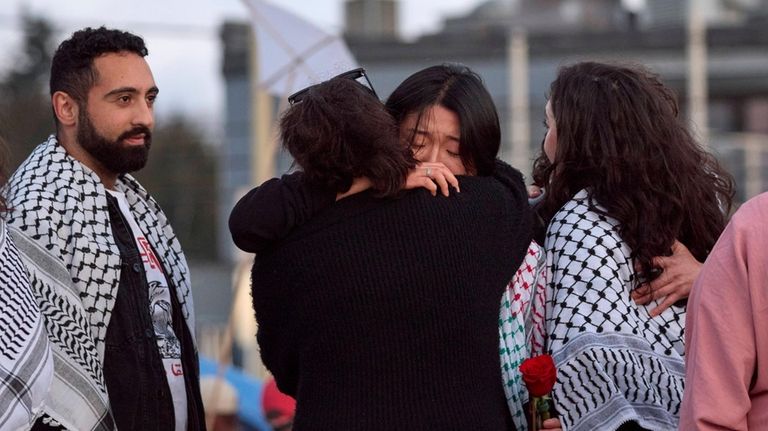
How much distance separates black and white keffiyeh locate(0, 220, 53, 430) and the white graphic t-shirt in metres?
0.64

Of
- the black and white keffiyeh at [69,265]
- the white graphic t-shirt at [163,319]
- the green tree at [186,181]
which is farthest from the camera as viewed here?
the green tree at [186,181]

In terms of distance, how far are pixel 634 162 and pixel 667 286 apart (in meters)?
0.29

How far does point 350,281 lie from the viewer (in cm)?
280

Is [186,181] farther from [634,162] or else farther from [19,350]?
[19,350]

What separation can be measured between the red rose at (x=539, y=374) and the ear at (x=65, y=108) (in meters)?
1.42

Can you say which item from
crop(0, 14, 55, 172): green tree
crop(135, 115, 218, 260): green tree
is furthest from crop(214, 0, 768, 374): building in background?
crop(0, 14, 55, 172): green tree

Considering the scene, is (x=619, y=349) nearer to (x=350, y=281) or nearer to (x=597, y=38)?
(x=350, y=281)

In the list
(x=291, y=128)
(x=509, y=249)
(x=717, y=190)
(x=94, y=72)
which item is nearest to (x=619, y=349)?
(x=509, y=249)

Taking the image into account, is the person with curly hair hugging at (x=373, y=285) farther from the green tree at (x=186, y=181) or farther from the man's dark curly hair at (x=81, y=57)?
the green tree at (x=186, y=181)

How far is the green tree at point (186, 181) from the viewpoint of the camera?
31.2 metres

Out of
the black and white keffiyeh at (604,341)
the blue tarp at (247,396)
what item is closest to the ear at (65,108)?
the black and white keffiyeh at (604,341)

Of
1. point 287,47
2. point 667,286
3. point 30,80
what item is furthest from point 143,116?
point 30,80

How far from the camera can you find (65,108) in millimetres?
3635

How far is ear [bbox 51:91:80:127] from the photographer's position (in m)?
3.62
